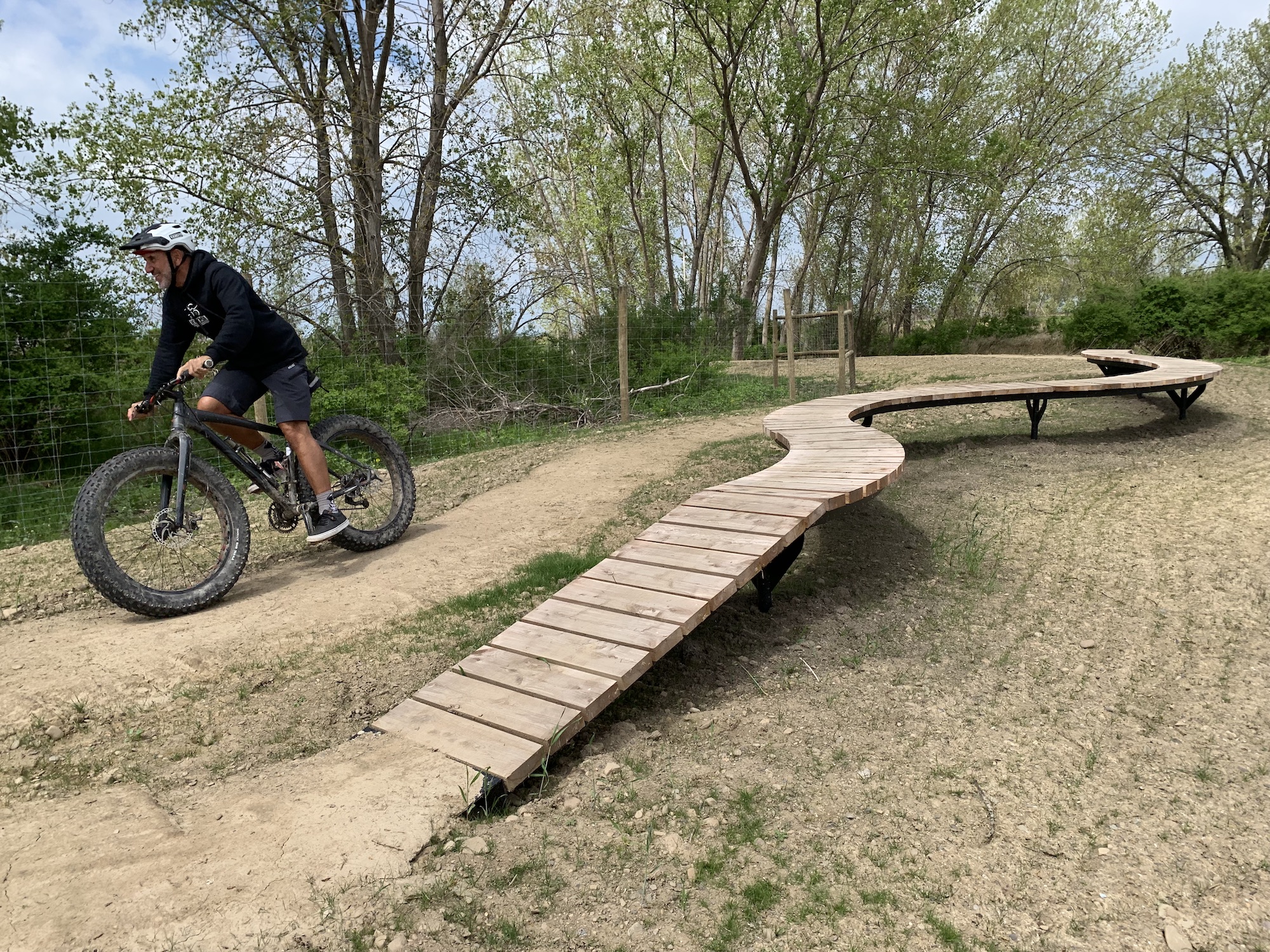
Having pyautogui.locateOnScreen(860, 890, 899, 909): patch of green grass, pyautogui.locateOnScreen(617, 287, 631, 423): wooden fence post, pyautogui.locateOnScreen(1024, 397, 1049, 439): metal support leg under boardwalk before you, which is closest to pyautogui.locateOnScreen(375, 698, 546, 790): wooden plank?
pyautogui.locateOnScreen(860, 890, 899, 909): patch of green grass

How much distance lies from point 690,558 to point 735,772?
112 centimetres

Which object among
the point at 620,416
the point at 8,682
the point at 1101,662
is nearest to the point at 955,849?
the point at 1101,662

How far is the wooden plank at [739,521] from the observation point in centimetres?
347

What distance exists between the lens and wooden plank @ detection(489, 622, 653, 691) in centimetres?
278

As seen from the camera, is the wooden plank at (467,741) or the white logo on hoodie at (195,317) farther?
the white logo on hoodie at (195,317)

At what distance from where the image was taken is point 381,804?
226 centimetres

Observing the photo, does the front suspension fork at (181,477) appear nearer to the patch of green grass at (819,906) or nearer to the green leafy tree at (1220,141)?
the patch of green grass at (819,906)

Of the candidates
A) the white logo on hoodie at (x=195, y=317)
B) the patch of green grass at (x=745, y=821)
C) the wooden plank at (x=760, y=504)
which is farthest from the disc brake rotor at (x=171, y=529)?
the patch of green grass at (x=745, y=821)

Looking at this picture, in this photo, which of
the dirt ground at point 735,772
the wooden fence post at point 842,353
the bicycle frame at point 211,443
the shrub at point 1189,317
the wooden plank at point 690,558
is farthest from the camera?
the shrub at point 1189,317

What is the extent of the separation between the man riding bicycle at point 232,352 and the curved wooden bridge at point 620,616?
5.87ft

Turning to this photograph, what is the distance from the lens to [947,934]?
72.9 inches

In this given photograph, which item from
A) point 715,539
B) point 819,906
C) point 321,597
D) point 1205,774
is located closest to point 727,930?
→ point 819,906

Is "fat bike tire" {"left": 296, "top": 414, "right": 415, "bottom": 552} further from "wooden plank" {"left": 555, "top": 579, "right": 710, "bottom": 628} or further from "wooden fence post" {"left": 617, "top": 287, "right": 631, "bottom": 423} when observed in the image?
"wooden fence post" {"left": 617, "top": 287, "right": 631, "bottom": 423}

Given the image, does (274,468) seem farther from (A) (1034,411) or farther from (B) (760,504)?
(A) (1034,411)
